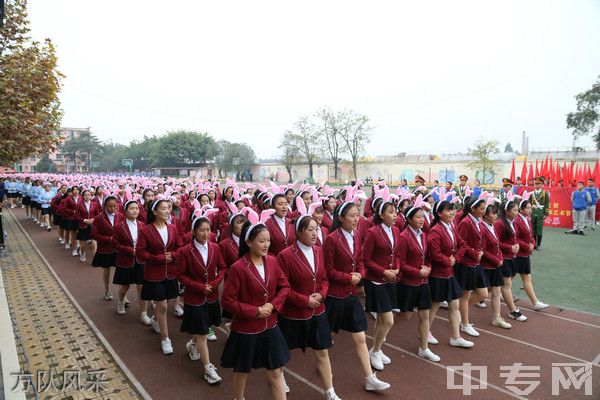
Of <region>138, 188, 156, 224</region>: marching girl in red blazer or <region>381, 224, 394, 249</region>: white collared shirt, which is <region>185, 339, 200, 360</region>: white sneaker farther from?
<region>138, 188, 156, 224</region>: marching girl in red blazer

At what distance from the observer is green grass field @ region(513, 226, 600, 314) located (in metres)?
6.29

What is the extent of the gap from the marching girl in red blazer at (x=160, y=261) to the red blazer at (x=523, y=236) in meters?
4.86

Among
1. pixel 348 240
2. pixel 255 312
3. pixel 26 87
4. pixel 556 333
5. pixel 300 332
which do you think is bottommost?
pixel 556 333

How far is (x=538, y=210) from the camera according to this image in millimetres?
9781

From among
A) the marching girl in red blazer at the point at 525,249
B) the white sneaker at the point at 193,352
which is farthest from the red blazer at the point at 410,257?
the white sneaker at the point at 193,352

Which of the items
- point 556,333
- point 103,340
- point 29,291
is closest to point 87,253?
point 29,291

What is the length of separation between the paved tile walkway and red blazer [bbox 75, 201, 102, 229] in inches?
63.3

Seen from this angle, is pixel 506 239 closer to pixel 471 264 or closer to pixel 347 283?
pixel 471 264

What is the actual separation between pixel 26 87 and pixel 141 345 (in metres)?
6.55

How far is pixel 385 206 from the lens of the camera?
424 cm

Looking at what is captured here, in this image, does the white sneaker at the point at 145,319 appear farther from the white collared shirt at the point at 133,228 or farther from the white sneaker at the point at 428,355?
the white sneaker at the point at 428,355

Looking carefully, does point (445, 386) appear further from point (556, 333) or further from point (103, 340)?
point (103, 340)

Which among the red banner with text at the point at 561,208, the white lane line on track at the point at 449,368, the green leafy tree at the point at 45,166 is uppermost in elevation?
the green leafy tree at the point at 45,166

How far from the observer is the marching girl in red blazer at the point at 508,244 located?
214 inches
